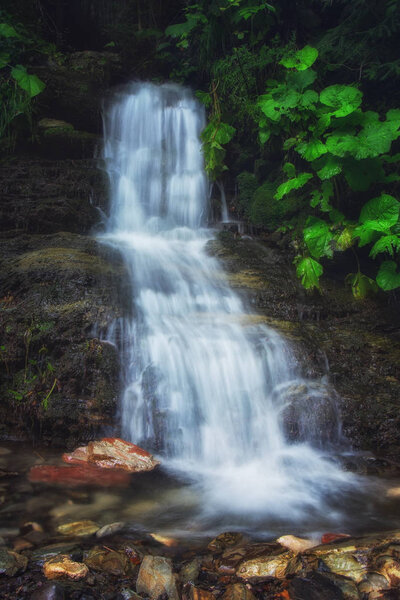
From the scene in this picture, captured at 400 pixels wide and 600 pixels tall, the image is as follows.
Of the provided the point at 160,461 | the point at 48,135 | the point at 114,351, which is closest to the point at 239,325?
the point at 114,351

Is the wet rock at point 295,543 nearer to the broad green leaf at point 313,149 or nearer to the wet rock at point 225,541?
the wet rock at point 225,541

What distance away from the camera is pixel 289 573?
2029 millimetres

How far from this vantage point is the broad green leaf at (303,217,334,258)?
5.02 m

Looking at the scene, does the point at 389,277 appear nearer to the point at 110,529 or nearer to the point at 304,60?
the point at 304,60

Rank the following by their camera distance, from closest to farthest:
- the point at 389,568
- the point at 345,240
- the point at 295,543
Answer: the point at 389,568 < the point at 295,543 < the point at 345,240

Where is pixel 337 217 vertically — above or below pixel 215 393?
above

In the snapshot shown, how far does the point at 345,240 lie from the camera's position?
4.96 meters

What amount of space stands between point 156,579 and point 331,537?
118cm

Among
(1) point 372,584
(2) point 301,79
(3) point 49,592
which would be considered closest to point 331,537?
(1) point 372,584

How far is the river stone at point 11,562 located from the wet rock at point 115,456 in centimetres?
128

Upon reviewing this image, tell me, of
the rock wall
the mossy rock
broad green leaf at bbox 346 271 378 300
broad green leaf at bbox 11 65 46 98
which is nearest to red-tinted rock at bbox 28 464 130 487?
the rock wall

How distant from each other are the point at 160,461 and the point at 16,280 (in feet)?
8.56

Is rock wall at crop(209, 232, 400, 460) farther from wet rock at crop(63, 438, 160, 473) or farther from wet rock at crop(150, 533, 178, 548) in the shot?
wet rock at crop(150, 533, 178, 548)

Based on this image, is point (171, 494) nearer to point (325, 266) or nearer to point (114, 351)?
point (114, 351)
